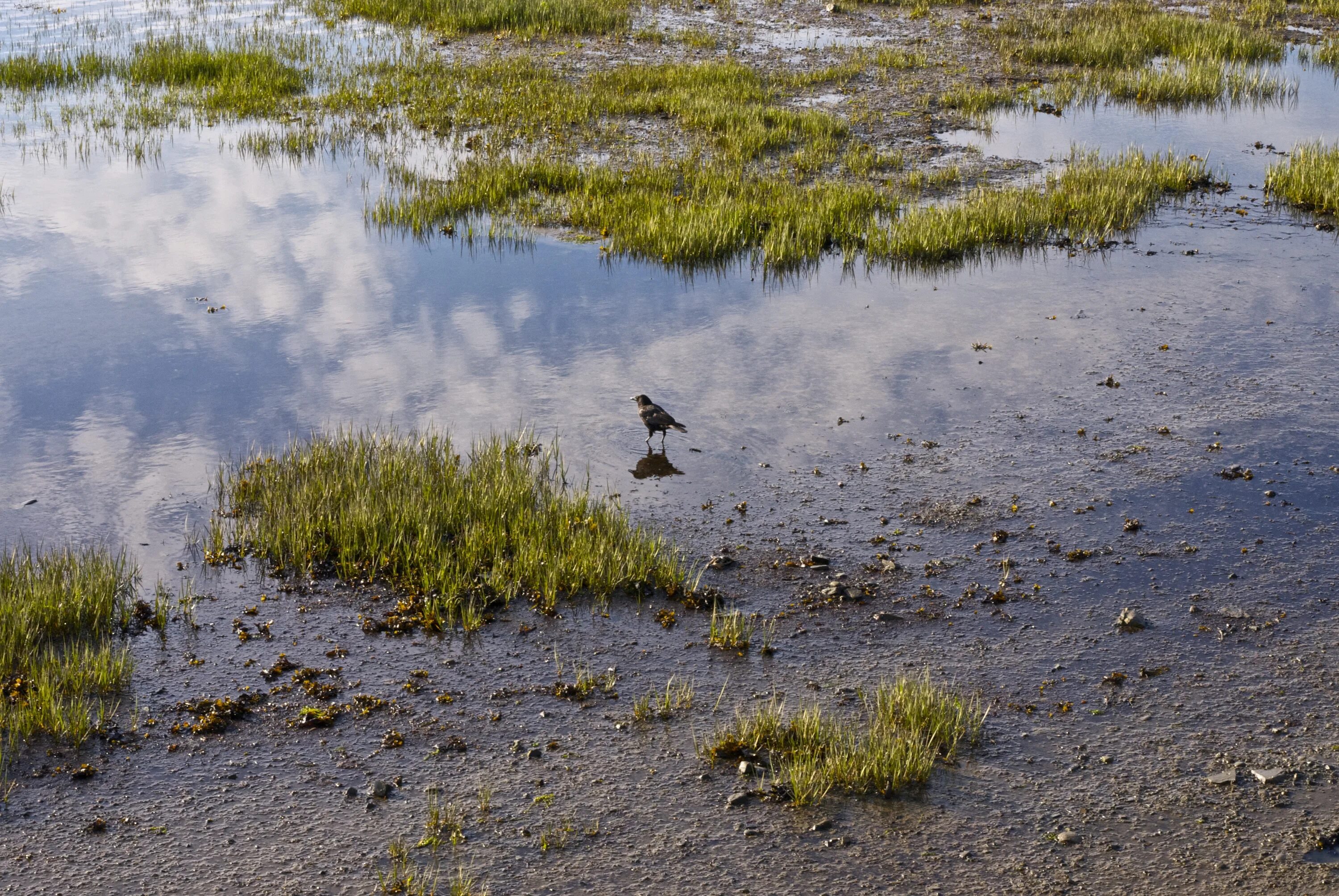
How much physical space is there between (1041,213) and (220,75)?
53.1ft

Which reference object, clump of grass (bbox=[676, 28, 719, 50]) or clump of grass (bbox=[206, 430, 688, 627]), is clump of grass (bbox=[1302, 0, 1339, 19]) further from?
clump of grass (bbox=[206, 430, 688, 627])

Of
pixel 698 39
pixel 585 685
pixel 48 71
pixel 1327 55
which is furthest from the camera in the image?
pixel 698 39

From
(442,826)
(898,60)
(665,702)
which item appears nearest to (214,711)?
(442,826)

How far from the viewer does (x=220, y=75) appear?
72.6 ft

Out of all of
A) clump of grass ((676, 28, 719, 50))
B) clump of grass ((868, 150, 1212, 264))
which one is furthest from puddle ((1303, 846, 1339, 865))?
clump of grass ((676, 28, 719, 50))

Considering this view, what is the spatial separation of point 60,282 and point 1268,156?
1669 cm

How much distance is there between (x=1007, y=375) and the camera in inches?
406

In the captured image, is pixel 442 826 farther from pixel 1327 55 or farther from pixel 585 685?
pixel 1327 55

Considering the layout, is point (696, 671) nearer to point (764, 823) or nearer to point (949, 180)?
point (764, 823)

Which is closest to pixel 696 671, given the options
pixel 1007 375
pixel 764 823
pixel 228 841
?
pixel 764 823

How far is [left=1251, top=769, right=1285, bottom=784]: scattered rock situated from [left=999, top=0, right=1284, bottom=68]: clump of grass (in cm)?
2114

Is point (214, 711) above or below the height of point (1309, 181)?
below

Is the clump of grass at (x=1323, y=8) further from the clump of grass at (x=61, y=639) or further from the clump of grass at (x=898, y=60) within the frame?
the clump of grass at (x=61, y=639)

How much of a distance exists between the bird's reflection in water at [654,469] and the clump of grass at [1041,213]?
19.1ft
